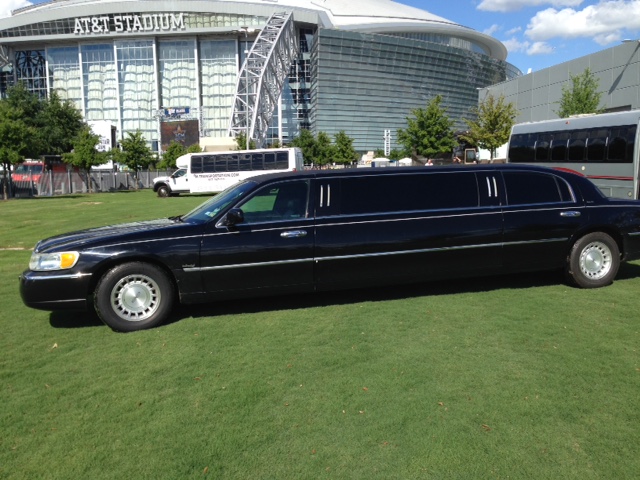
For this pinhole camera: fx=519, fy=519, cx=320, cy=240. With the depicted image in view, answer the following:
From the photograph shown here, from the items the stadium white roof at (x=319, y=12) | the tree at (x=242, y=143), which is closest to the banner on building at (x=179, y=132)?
the stadium white roof at (x=319, y=12)

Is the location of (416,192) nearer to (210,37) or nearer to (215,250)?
(215,250)

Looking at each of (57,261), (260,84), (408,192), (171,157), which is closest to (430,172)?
(408,192)

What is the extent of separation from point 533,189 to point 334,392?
426cm

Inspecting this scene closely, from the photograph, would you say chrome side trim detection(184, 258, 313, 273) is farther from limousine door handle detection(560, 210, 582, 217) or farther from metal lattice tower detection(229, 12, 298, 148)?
metal lattice tower detection(229, 12, 298, 148)

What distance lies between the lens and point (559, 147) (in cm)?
1902

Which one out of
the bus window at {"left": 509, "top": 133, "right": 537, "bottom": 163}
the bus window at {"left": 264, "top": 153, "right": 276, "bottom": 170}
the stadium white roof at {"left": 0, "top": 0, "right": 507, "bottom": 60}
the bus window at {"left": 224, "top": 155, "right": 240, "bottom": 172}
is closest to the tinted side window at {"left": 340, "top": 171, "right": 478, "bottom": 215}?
the bus window at {"left": 509, "top": 133, "right": 537, "bottom": 163}

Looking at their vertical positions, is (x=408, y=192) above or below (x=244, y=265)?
above

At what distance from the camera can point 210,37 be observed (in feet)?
297

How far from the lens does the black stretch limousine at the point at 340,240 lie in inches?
215

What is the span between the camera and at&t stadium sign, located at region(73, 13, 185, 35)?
289 feet

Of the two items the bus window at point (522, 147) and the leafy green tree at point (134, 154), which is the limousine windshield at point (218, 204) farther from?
the leafy green tree at point (134, 154)

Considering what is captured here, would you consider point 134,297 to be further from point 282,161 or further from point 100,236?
point 282,161

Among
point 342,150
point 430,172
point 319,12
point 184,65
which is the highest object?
point 319,12

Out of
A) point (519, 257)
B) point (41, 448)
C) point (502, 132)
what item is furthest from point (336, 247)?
point (502, 132)
